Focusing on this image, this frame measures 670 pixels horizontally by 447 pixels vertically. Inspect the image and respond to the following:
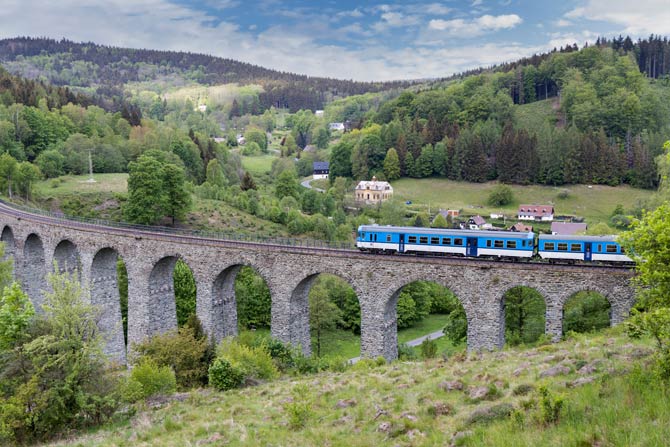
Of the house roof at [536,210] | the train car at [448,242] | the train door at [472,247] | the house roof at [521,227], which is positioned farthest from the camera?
the house roof at [536,210]

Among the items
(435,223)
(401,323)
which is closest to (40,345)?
(401,323)

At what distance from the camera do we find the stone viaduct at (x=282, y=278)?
108 feet

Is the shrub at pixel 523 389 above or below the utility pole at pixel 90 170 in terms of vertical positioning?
below

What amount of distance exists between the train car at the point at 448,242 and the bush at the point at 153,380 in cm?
1575

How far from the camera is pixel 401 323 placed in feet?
221

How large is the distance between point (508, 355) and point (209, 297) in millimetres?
23656

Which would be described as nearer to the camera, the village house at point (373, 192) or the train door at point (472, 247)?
the train door at point (472, 247)

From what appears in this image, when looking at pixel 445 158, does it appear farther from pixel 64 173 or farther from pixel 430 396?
pixel 430 396

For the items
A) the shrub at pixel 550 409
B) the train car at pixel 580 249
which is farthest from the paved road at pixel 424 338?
the shrub at pixel 550 409

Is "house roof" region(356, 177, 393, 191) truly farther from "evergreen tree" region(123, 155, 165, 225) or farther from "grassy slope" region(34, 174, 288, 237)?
"evergreen tree" region(123, 155, 165, 225)

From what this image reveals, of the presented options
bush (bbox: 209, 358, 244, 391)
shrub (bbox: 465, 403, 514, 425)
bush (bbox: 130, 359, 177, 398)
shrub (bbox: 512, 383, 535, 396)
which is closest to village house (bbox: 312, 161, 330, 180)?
bush (bbox: 209, 358, 244, 391)

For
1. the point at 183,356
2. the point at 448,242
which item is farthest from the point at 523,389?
the point at 183,356

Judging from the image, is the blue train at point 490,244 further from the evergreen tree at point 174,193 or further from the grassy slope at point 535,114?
the grassy slope at point 535,114

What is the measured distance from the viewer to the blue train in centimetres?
3325
